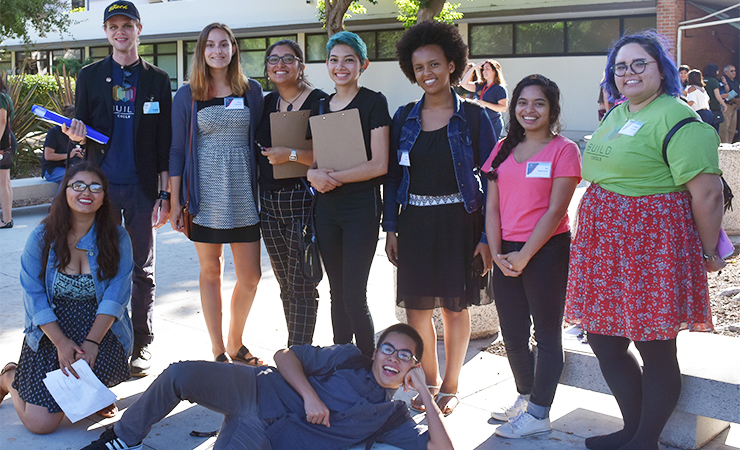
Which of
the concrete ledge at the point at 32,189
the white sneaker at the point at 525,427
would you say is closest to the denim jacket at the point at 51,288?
the white sneaker at the point at 525,427

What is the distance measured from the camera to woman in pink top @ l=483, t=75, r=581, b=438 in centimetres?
331

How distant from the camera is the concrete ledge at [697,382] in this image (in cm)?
305

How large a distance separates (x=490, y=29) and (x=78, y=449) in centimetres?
2121

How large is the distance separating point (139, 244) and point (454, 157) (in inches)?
77.6

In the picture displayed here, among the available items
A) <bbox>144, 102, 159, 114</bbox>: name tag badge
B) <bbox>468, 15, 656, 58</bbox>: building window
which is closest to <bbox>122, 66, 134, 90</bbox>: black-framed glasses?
<bbox>144, 102, 159, 114</bbox>: name tag badge

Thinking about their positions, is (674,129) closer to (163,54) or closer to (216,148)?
(216,148)

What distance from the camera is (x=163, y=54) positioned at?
30.4m

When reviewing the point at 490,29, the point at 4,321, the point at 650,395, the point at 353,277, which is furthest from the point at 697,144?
the point at 490,29

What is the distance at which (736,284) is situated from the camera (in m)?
5.66

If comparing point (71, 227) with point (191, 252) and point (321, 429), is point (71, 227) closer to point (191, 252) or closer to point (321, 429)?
point (321, 429)

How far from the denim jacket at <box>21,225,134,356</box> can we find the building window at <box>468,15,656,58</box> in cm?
1855

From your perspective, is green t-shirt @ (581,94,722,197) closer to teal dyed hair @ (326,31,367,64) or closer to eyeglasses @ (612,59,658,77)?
eyeglasses @ (612,59,658,77)

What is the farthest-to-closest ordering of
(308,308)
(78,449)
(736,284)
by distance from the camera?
1. (736,284)
2. (308,308)
3. (78,449)

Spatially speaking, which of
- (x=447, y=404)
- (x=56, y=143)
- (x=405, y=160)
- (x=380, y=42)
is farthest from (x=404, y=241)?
(x=380, y=42)
